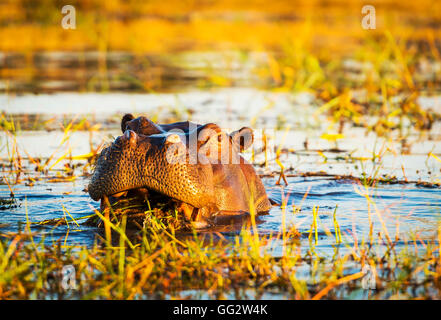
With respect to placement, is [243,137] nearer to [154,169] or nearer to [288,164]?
[154,169]

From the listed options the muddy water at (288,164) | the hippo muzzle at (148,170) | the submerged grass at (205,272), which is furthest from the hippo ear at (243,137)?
the submerged grass at (205,272)

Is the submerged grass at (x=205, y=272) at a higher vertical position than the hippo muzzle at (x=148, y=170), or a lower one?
lower

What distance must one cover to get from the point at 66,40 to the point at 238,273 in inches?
504

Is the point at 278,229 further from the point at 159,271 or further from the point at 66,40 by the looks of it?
the point at 66,40

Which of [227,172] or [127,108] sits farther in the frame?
[127,108]

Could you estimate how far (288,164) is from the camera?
277 inches

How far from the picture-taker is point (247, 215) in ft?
15.9

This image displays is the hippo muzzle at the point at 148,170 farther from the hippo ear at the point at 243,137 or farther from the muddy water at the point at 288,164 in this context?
the hippo ear at the point at 243,137

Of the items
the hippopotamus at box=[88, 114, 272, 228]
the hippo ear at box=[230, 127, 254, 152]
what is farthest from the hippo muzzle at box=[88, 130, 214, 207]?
the hippo ear at box=[230, 127, 254, 152]

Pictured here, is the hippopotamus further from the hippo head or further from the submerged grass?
the submerged grass

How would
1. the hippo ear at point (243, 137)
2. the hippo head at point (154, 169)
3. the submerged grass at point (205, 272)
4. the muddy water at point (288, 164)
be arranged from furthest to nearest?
the hippo ear at point (243, 137) → the muddy water at point (288, 164) → the hippo head at point (154, 169) → the submerged grass at point (205, 272)

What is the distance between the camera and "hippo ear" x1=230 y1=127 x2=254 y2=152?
5.06 m

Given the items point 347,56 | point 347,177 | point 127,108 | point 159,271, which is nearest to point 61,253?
point 159,271

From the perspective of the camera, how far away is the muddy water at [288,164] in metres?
4.87
